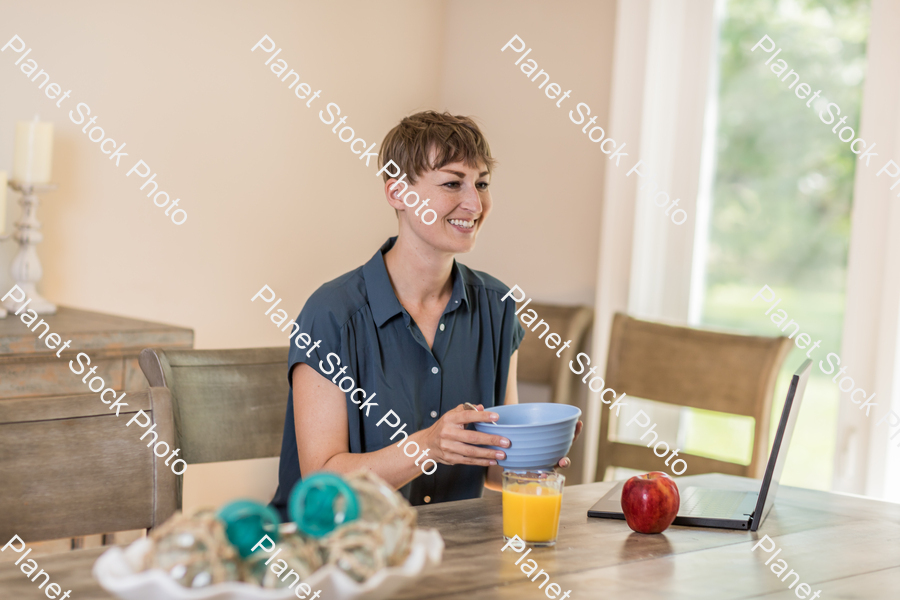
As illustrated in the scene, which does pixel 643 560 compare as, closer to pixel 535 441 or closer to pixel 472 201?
pixel 535 441

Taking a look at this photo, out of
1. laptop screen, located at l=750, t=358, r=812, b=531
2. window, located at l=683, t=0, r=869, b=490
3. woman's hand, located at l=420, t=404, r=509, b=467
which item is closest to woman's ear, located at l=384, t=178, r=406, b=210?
woman's hand, located at l=420, t=404, r=509, b=467

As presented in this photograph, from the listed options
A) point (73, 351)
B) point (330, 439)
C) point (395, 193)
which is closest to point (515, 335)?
point (395, 193)

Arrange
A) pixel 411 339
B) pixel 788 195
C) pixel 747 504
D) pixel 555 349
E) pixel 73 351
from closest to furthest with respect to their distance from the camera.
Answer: pixel 747 504, pixel 411 339, pixel 73 351, pixel 788 195, pixel 555 349

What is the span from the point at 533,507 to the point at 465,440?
0.14 m

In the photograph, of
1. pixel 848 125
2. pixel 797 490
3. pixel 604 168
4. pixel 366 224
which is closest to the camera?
pixel 797 490

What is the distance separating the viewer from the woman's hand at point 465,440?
3.87 ft

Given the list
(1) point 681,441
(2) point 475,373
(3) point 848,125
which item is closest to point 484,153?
(2) point 475,373

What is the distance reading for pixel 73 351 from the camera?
176 centimetres

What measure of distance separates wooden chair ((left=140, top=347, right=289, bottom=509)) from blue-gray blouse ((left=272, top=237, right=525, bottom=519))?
4 cm

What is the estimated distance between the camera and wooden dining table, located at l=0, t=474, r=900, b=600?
0.94 metres

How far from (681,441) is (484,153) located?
4.63ft

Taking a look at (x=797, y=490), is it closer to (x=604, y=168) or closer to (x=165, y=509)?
(x=165, y=509)

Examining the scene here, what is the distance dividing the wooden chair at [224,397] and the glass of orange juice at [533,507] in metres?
0.53

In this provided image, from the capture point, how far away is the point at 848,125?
2320 millimetres
